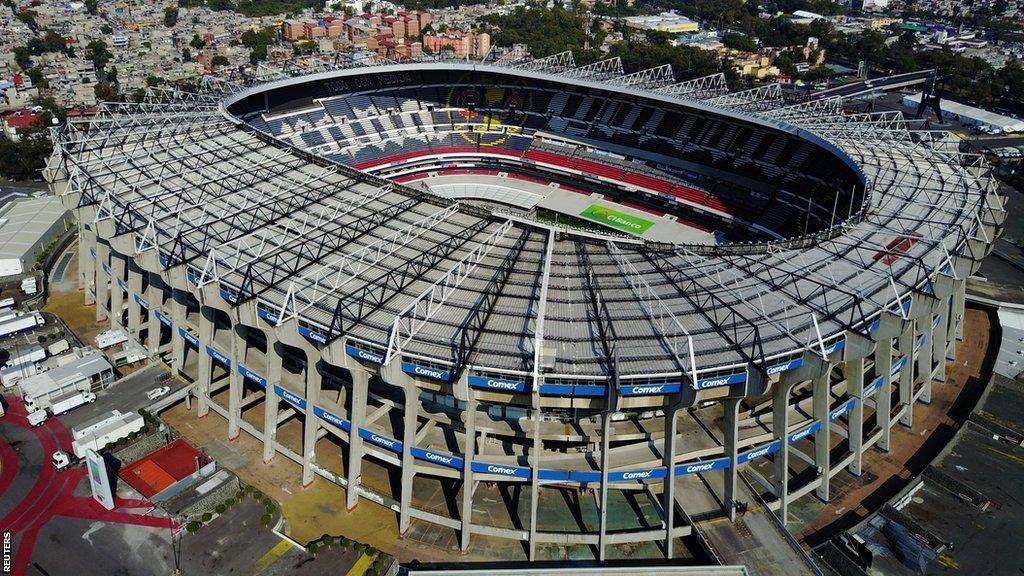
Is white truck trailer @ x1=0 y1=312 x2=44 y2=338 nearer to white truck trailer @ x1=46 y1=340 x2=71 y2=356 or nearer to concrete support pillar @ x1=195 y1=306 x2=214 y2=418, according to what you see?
white truck trailer @ x1=46 y1=340 x2=71 y2=356

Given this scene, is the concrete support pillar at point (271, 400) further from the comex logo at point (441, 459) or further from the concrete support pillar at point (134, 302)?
the concrete support pillar at point (134, 302)

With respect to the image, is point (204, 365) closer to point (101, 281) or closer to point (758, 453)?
point (101, 281)

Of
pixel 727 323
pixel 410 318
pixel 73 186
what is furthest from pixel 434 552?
pixel 73 186

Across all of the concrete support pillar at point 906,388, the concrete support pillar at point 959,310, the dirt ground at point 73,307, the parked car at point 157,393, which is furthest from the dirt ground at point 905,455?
the dirt ground at point 73,307

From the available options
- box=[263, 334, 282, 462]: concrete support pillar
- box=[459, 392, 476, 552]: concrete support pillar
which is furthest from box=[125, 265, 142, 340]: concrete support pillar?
box=[459, 392, 476, 552]: concrete support pillar

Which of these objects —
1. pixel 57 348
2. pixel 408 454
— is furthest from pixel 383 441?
pixel 57 348

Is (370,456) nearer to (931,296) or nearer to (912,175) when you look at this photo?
(931,296)

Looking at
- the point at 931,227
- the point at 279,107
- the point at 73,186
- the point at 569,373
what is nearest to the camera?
the point at 569,373
